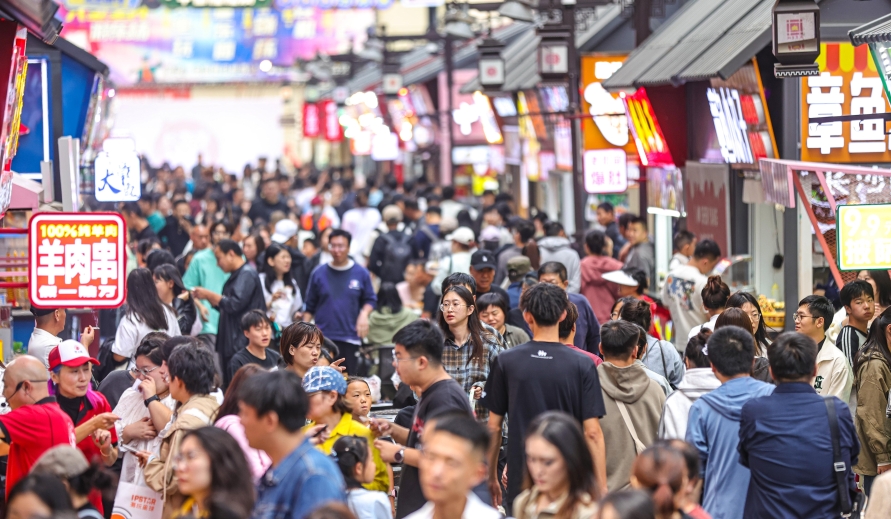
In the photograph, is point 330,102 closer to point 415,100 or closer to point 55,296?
point 415,100

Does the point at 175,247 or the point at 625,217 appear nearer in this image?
the point at 625,217

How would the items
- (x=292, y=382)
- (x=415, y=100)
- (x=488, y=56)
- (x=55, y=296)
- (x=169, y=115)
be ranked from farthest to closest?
(x=169, y=115)
(x=415, y=100)
(x=488, y=56)
(x=55, y=296)
(x=292, y=382)

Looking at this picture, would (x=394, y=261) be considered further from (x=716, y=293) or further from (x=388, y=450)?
(x=388, y=450)

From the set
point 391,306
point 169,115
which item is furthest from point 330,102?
point 391,306

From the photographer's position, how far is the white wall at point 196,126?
60.8 metres

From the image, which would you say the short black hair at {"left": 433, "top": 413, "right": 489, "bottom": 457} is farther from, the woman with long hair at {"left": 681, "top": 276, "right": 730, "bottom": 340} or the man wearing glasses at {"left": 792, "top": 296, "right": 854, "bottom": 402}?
the woman with long hair at {"left": 681, "top": 276, "right": 730, "bottom": 340}

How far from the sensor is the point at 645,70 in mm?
15859

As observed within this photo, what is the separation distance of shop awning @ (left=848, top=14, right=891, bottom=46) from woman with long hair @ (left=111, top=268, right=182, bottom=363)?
5503 millimetres

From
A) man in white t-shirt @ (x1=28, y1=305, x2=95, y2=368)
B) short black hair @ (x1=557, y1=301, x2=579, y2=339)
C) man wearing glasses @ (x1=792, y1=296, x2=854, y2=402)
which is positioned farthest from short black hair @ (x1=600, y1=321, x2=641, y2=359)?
man in white t-shirt @ (x1=28, y1=305, x2=95, y2=368)

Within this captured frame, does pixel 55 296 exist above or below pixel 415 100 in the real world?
below

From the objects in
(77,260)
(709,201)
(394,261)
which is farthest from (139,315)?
(709,201)

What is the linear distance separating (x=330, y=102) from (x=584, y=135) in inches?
1276

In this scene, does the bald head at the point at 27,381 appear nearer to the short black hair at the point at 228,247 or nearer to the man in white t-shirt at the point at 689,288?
the short black hair at the point at 228,247

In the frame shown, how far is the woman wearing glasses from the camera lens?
665 cm
